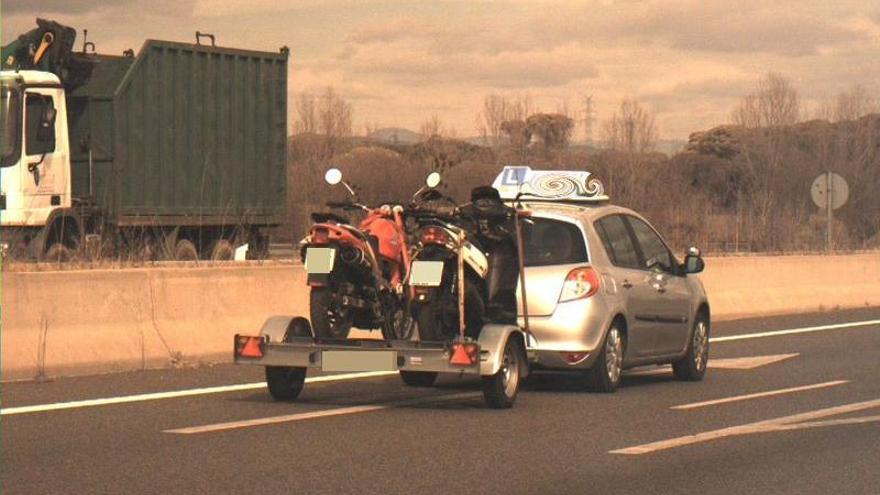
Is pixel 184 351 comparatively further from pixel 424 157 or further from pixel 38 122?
pixel 424 157

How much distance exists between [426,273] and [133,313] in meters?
3.62

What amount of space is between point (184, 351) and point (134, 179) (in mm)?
10592

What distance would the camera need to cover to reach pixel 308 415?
12.2 m

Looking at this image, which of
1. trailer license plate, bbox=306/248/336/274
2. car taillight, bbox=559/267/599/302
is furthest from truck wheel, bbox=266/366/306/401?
car taillight, bbox=559/267/599/302

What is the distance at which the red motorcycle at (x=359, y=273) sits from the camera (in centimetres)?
1248

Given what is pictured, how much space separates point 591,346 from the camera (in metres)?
13.6

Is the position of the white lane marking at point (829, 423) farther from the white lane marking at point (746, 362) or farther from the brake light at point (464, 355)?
the white lane marking at point (746, 362)

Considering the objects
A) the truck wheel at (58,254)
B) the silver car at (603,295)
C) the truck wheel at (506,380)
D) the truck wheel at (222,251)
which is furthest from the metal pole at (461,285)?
the truck wheel at (222,251)

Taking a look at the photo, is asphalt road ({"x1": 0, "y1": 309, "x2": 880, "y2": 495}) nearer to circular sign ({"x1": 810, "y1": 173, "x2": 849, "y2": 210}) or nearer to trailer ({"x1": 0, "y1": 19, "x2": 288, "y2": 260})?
trailer ({"x1": 0, "y1": 19, "x2": 288, "y2": 260})

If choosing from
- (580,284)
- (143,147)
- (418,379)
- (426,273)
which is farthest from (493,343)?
(143,147)

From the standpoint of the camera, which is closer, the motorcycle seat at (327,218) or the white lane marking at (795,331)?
the motorcycle seat at (327,218)

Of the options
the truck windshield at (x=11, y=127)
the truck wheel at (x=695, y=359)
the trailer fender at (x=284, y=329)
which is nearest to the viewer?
the trailer fender at (x=284, y=329)

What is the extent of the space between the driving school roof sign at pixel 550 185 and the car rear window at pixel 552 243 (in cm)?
63

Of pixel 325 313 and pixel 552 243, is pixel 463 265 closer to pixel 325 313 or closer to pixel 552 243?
pixel 325 313
